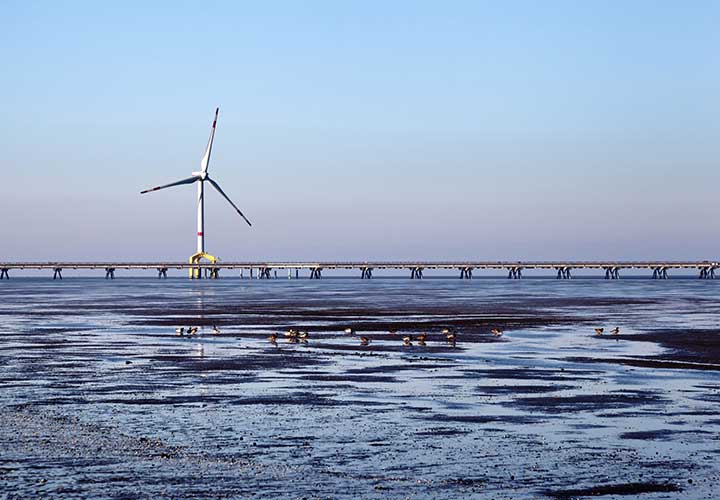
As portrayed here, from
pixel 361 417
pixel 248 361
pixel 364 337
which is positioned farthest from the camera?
pixel 364 337

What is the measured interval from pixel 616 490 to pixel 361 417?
8.46 m

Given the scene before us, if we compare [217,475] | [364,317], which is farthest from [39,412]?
[364,317]

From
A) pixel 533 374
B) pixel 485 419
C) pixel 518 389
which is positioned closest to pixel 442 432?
pixel 485 419

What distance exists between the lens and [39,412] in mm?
25984

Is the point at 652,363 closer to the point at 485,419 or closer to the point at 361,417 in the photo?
the point at 485,419

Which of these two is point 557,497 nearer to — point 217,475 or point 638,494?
point 638,494

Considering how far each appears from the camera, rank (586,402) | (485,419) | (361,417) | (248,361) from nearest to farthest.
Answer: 1. (485,419)
2. (361,417)
3. (586,402)
4. (248,361)

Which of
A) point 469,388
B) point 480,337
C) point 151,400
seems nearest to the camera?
point 151,400

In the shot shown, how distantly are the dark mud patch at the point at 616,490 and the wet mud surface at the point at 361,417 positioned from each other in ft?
0.18

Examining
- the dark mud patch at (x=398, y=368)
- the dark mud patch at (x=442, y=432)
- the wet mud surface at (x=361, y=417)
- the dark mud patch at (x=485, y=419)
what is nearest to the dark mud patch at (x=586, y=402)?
the wet mud surface at (x=361, y=417)

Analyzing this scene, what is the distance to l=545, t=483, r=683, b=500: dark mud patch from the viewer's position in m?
17.5

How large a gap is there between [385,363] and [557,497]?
2076 centimetres

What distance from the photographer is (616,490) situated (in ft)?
58.4

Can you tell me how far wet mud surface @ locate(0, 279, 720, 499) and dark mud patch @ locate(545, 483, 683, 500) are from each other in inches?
2.1
